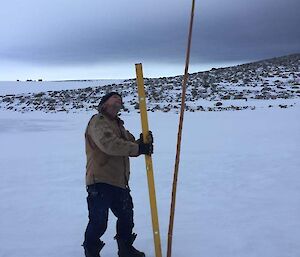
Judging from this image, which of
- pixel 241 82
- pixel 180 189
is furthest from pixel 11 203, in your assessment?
pixel 241 82

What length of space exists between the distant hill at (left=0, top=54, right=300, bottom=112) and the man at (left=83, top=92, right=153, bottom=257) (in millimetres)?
19658

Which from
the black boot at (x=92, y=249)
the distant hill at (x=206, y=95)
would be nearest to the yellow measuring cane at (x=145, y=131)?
the black boot at (x=92, y=249)

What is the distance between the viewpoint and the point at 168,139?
13836 mm

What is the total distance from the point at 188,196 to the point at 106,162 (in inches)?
131

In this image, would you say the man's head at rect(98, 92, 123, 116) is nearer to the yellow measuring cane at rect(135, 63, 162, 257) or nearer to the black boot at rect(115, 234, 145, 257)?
the yellow measuring cane at rect(135, 63, 162, 257)

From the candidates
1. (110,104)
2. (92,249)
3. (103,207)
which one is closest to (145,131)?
(110,104)

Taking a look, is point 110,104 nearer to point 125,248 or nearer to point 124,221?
point 124,221

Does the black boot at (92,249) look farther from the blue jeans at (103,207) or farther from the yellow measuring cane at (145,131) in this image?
the yellow measuring cane at (145,131)

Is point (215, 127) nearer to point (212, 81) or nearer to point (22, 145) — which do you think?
point (22, 145)

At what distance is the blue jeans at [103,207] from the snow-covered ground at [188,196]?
64cm

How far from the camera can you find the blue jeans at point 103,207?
13.4ft

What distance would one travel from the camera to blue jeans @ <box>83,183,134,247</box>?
4094mm

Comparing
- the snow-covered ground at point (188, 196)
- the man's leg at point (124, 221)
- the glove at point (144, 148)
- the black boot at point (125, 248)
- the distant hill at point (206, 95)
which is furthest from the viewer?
the distant hill at point (206, 95)

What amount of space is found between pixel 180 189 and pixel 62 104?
24.8m
